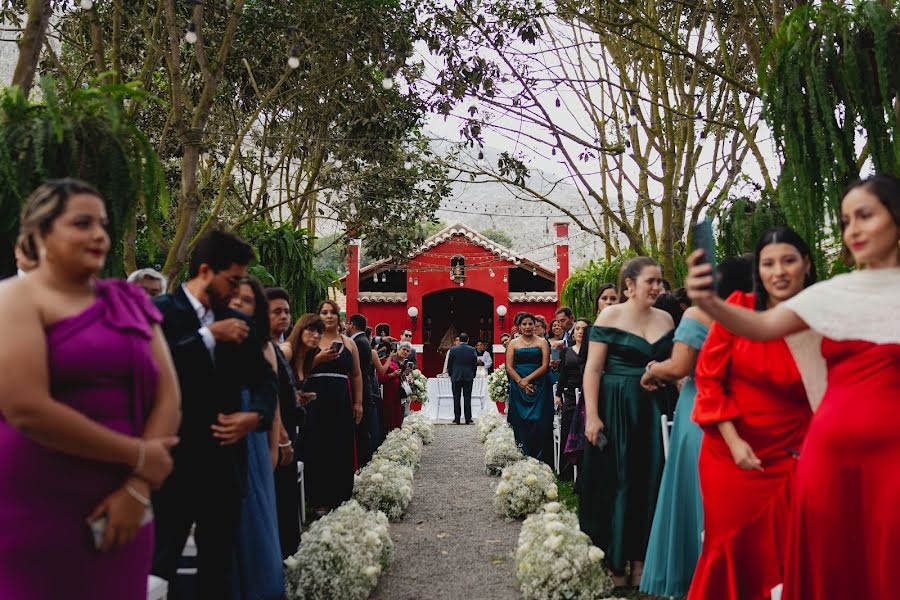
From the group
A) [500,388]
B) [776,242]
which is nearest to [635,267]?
[776,242]

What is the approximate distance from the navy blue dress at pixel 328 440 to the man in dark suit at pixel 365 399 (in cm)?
174

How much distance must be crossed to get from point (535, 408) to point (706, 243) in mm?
9287

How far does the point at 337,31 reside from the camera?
12.8 meters

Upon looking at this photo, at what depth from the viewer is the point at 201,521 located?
13.2 ft

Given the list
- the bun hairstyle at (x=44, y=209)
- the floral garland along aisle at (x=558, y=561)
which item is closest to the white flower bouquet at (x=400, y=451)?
the floral garland along aisle at (x=558, y=561)

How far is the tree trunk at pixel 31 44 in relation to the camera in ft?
18.9

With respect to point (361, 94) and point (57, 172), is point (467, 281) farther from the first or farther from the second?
point (57, 172)

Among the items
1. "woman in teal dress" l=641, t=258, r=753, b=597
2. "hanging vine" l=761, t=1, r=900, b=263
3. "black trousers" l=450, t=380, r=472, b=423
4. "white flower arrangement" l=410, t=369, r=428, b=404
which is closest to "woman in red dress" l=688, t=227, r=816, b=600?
"woman in teal dress" l=641, t=258, r=753, b=597

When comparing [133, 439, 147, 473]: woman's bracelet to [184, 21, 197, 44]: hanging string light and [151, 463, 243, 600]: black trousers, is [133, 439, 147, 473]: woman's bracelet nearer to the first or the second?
[151, 463, 243, 600]: black trousers

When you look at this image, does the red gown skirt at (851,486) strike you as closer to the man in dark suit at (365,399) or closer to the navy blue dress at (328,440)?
the navy blue dress at (328,440)

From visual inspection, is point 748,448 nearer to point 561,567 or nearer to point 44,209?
point 561,567

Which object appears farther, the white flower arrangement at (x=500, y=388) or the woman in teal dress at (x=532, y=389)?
the white flower arrangement at (x=500, y=388)

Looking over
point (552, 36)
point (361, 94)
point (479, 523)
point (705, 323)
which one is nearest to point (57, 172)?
point (705, 323)

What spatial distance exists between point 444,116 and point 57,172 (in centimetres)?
714
